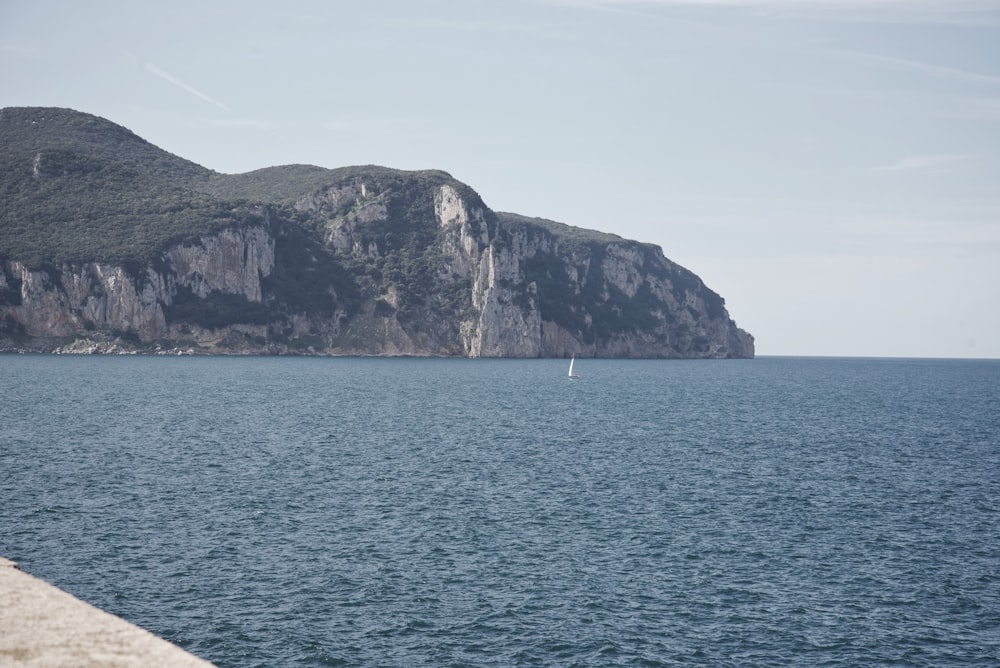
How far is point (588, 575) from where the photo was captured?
3806cm

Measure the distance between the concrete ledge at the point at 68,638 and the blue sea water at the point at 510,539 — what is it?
65.5 feet

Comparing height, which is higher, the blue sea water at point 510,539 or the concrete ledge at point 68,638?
the concrete ledge at point 68,638

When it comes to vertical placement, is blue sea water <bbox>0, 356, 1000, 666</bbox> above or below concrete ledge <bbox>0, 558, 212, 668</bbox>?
below

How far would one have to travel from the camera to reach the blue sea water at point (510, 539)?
30781 millimetres

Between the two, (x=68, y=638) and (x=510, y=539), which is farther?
(x=510, y=539)

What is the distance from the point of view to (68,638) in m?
8.58

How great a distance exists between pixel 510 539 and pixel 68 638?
3648 centimetres

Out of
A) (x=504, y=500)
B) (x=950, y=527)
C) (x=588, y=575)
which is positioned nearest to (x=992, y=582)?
(x=950, y=527)

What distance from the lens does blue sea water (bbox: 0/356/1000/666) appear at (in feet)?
101

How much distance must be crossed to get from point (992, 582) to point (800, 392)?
491 ft

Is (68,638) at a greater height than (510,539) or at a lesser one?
greater

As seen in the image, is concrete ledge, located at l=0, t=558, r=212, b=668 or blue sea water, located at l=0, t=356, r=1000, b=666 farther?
blue sea water, located at l=0, t=356, r=1000, b=666

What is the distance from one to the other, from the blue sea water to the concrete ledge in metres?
20.0

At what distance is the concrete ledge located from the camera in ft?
26.4
